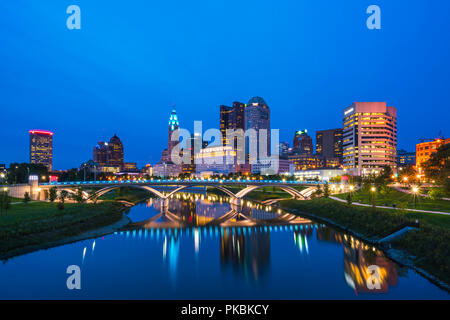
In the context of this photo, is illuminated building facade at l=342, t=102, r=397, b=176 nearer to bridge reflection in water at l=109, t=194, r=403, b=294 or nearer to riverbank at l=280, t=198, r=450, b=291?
bridge reflection in water at l=109, t=194, r=403, b=294

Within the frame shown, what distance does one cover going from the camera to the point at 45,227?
36375 millimetres

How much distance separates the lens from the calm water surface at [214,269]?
75.5 feet

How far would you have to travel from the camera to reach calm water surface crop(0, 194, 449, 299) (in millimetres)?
23000

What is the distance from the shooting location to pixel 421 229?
31.5m

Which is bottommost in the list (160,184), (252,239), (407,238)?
(252,239)

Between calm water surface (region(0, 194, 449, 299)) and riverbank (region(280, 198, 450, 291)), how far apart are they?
1189 millimetres

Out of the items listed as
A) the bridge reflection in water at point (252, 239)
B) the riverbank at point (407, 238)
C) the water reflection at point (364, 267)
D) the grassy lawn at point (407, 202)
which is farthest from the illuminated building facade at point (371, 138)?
the water reflection at point (364, 267)

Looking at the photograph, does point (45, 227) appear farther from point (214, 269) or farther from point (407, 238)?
point (407, 238)

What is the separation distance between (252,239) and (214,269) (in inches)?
582

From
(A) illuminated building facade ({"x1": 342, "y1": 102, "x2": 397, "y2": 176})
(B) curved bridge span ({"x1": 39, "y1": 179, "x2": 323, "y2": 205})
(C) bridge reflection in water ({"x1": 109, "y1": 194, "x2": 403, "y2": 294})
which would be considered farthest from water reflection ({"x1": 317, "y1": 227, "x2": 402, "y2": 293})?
(A) illuminated building facade ({"x1": 342, "y1": 102, "x2": 397, "y2": 176})

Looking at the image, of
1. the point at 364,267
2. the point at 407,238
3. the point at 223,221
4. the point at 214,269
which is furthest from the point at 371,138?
the point at 214,269

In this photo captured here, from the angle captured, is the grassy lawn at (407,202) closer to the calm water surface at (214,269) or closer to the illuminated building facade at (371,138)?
the calm water surface at (214,269)
